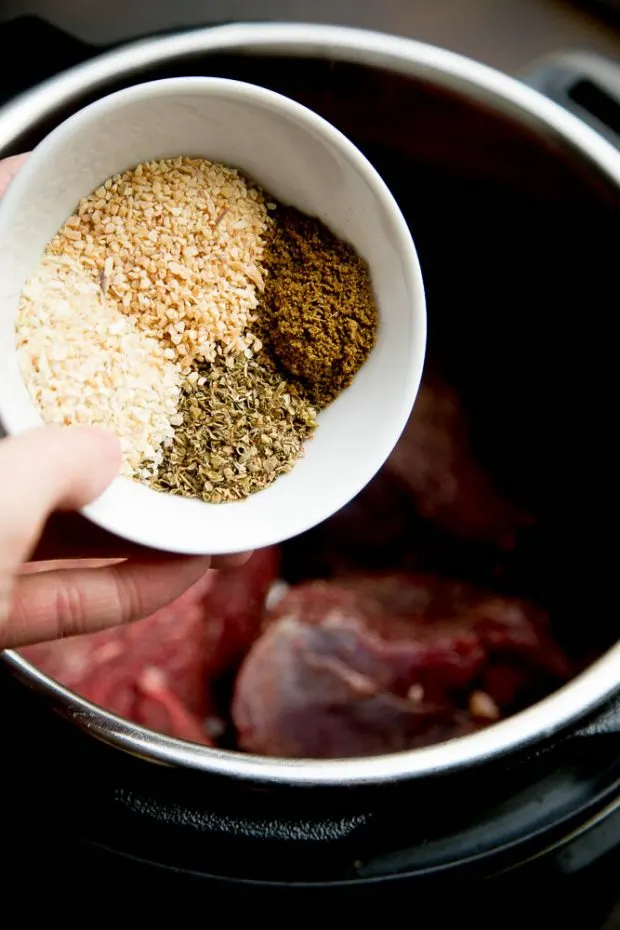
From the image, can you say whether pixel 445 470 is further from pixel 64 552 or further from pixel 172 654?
pixel 64 552

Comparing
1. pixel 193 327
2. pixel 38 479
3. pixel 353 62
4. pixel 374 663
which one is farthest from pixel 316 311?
pixel 374 663

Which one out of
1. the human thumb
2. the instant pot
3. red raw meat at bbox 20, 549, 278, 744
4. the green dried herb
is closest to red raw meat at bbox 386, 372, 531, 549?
the instant pot

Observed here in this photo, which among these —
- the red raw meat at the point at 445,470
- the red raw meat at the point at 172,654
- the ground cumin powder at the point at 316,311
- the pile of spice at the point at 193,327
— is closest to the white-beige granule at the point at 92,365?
the pile of spice at the point at 193,327

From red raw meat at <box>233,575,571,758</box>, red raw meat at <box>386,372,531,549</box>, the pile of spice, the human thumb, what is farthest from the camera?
red raw meat at <box>386,372,531,549</box>

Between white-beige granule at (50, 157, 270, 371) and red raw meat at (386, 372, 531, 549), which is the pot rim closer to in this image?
white-beige granule at (50, 157, 270, 371)

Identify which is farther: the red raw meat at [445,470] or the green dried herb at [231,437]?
the red raw meat at [445,470]

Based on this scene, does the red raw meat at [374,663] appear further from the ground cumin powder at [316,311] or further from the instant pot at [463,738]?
the ground cumin powder at [316,311]
